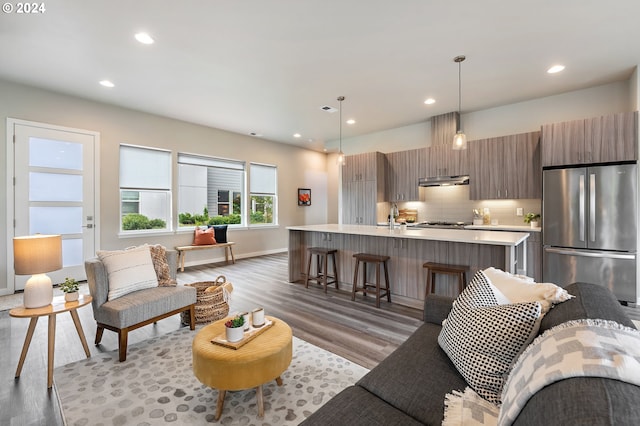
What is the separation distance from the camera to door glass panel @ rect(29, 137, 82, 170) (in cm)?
422

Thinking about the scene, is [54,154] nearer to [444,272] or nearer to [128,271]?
[128,271]

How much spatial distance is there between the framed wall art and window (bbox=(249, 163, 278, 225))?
0.88 m

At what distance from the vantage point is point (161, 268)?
9.68 ft

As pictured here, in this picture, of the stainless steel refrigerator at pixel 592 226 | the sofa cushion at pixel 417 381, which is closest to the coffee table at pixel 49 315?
the sofa cushion at pixel 417 381

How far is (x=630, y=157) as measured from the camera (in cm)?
361

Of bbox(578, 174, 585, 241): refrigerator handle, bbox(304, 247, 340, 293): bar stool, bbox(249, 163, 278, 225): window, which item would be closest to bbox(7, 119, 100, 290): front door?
bbox(249, 163, 278, 225): window

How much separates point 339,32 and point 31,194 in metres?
4.92

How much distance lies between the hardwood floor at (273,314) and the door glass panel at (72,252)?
1266mm

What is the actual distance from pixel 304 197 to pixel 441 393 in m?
7.43

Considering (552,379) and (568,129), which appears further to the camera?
(568,129)

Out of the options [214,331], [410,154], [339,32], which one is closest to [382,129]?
[410,154]

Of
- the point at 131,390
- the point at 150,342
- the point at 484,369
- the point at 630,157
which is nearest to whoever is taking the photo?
the point at 484,369

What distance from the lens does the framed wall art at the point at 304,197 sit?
27.3 ft

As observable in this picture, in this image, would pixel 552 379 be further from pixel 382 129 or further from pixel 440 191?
pixel 382 129
